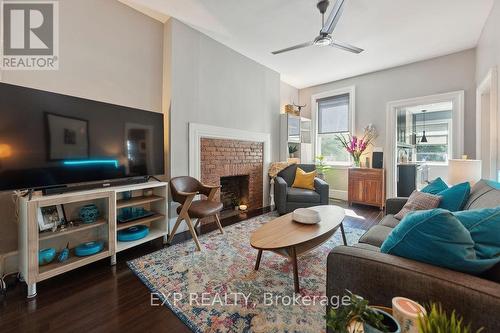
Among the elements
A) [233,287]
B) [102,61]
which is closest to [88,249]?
[233,287]


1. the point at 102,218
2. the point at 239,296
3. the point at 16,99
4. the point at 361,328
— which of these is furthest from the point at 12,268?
the point at 361,328

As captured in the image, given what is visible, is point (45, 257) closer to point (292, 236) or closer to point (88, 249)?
point (88, 249)

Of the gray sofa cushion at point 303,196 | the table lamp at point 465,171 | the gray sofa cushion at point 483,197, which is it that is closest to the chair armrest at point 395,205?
the gray sofa cushion at point 483,197

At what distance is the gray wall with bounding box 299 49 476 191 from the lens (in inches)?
139

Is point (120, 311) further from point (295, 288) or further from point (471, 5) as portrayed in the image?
point (471, 5)

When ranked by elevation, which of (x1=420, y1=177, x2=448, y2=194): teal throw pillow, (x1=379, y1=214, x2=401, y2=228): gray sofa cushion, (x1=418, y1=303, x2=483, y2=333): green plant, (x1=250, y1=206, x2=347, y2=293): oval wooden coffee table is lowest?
(x1=250, y1=206, x2=347, y2=293): oval wooden coffee table

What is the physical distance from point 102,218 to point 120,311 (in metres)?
1.03

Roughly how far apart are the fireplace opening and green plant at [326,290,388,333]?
10.7 ft

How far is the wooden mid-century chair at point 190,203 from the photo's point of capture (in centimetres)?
242

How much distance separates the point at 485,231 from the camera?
961 millimetres

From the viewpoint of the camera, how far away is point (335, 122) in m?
5.07

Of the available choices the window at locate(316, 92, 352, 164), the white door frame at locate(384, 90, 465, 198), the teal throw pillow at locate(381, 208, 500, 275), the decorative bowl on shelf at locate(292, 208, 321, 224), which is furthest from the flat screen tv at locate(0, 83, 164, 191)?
the white door frame at locate(384, 90, 465, 198)

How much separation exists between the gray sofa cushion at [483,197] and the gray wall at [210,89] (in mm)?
2929

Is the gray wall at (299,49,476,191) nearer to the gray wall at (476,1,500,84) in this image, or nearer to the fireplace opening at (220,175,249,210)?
the gray wall at (476,1,500,84)
